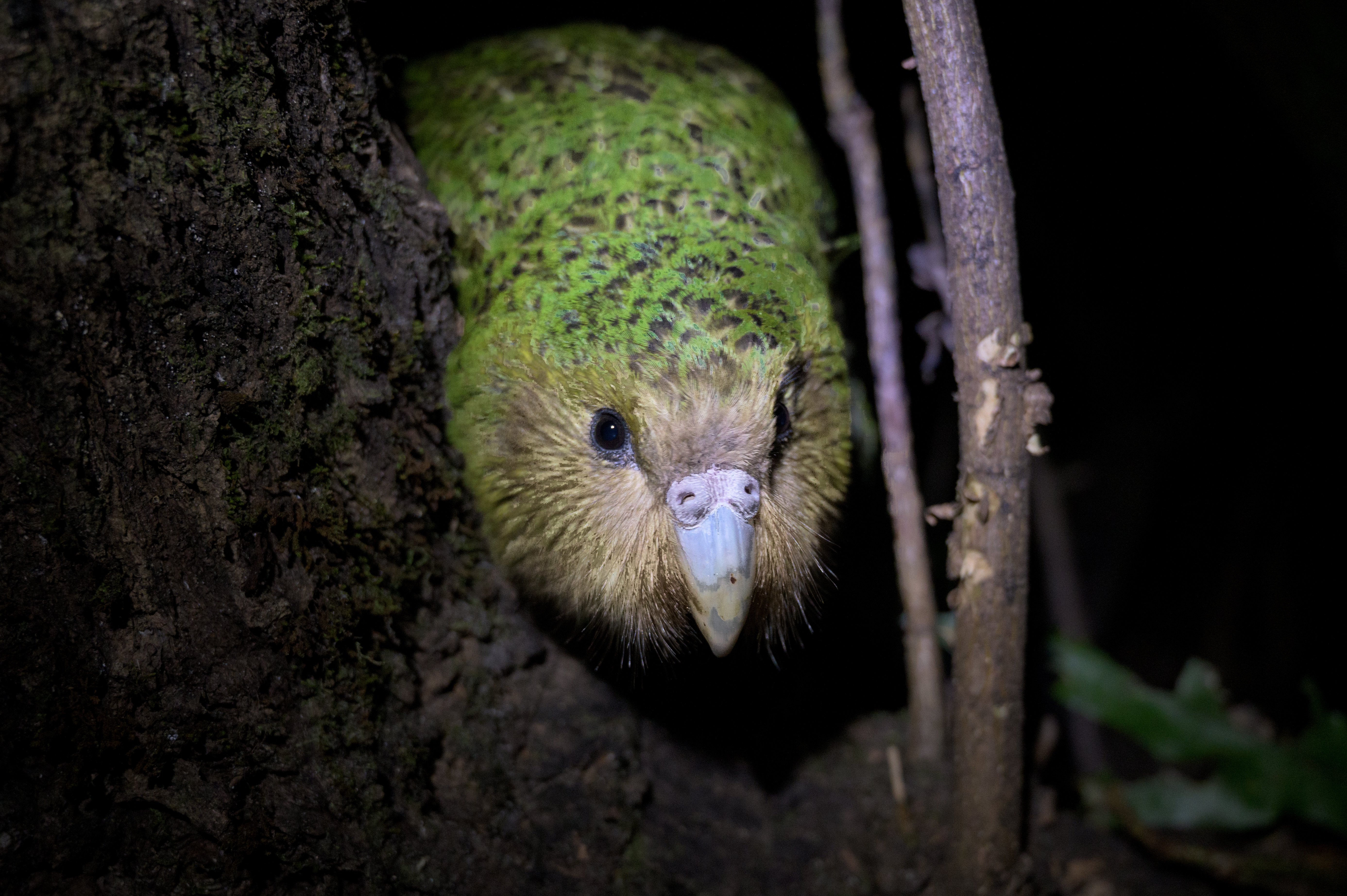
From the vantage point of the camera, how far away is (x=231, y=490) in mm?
1954

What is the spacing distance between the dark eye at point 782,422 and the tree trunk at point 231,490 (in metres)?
0.97

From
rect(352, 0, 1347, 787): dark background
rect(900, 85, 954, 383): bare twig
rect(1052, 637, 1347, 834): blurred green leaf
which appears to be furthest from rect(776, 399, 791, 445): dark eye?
rect(1052, 637, 1347, 834): blurred green leaf

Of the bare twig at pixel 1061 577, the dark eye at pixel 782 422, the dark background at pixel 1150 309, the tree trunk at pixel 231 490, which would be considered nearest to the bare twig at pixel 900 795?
the dark background at pixel 1150 309

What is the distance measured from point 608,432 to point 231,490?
909 millimetres

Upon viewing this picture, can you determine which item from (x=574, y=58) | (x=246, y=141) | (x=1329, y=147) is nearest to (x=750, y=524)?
(x=246, y=141)

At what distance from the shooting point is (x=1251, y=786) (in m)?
3.70

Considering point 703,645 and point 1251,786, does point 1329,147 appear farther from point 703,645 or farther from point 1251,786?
point 703,645

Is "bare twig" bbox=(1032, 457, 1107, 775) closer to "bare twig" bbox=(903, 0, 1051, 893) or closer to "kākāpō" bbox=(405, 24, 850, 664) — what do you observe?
"bare twig" bbox=(903, 0, 1051, 893)

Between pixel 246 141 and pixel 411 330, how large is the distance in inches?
24.7

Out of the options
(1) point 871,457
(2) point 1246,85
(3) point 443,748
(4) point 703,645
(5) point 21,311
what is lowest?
(3) point 443,748

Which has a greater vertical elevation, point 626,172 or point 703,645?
point 626,172

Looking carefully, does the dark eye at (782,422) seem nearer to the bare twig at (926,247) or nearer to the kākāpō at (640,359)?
the kākāpō at (640,359)

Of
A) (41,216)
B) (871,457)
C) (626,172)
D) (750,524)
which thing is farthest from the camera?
(871,457)

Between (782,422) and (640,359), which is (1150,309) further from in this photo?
(640,359)
